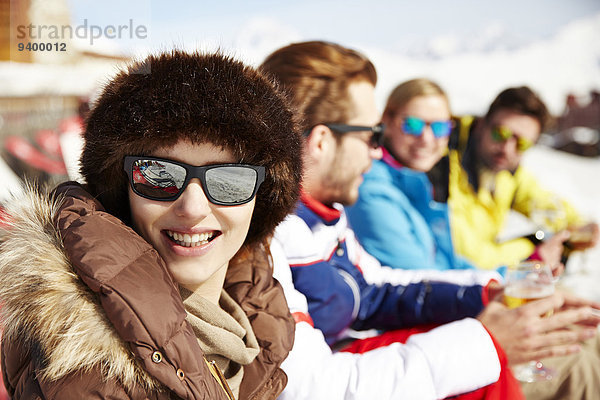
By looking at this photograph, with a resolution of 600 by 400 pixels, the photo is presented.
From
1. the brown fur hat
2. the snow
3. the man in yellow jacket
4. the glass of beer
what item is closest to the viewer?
the brown fur hat

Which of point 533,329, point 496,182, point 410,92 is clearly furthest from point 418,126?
point 533,329

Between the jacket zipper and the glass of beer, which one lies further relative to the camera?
the glass of beer

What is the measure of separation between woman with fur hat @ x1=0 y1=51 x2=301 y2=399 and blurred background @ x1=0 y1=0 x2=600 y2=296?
1.87m

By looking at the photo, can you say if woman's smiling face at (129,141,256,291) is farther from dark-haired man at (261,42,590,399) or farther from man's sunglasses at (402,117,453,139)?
man's sunglasses at (402,117,453,139)

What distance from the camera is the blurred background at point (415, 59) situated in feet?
18.0

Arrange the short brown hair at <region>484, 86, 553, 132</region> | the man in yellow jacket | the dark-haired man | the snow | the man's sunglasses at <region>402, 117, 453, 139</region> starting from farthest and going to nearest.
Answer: the snow, the short brown hair at <region>484, 86, 553, 132</region>, the man in yellow jacket, the man's sunglasses at <region>402, 117, 453, 139</region>, the dark-haired man

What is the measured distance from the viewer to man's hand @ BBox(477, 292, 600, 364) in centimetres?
166

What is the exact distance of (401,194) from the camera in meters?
2.94

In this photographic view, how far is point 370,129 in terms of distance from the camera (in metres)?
2.04

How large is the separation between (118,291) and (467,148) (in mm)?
3284

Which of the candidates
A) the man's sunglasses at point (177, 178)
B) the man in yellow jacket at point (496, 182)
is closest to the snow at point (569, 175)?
the man in yellow jacket at point (496, 182)

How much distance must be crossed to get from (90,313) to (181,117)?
16.1 inches

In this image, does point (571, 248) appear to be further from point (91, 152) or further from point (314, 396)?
point (91, 152)

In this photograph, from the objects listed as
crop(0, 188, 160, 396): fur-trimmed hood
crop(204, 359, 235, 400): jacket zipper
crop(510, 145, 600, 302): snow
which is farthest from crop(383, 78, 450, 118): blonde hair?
crop(510, 145, 600, 302): snow
